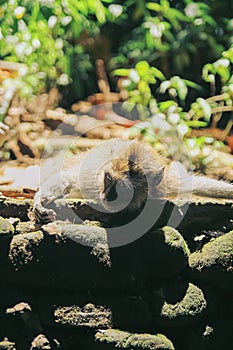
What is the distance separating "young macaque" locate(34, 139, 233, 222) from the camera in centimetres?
202

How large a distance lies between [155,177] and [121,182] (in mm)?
124

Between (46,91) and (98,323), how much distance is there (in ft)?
6.58

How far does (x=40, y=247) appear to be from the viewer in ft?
6.71

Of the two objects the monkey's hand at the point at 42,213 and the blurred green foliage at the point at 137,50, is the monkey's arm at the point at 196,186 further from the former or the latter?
the blurred green foliage at the point at 137,50

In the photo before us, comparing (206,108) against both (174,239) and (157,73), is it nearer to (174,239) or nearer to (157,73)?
(157,73)

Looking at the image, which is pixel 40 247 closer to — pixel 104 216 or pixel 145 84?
pixel 104 216

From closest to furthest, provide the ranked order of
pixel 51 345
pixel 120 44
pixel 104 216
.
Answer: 1. pixel 51 345
2. pixel 104 216
3. pixel 120 44

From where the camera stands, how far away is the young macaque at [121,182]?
202 cm

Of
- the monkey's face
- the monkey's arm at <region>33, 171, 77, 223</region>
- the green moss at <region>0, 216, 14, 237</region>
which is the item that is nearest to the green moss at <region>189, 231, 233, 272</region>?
the monkey's face

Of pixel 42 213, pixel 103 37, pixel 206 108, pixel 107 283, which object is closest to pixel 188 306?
pixel 107 283

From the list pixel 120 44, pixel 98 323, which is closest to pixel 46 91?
pixel 120 44

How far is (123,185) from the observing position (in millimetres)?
2000

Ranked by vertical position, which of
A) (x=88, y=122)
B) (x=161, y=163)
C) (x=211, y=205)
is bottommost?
(x=88, y=122)

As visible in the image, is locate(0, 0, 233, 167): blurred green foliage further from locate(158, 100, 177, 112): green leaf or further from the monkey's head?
the monkey's head
